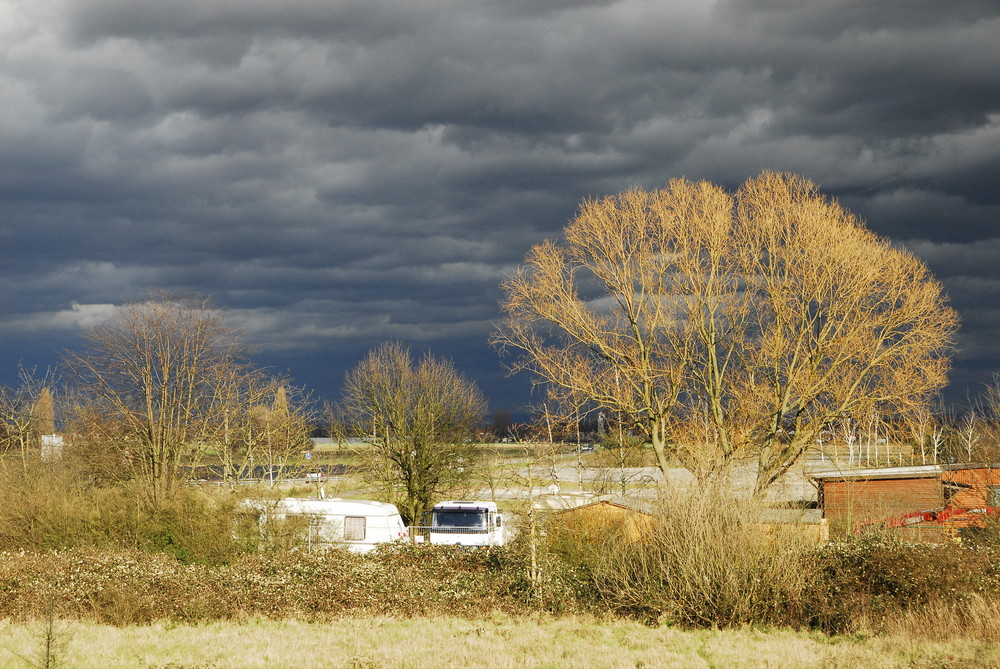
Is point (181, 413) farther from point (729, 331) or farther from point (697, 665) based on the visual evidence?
point (697, 665)

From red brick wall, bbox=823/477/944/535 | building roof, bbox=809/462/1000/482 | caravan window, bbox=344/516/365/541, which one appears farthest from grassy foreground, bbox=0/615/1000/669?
building roof, bbox=809/462/1000/482

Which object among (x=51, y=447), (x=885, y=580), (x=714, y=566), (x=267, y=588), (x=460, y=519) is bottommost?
(x=267, y=588)

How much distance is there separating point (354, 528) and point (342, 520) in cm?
47

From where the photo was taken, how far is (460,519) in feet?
99.5

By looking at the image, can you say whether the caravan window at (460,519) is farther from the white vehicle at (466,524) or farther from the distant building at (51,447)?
the distant building at (51,447)

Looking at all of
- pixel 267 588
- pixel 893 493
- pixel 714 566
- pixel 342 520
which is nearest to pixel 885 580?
pixel 714 566

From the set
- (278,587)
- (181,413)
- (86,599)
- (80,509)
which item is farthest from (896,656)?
(181,413)

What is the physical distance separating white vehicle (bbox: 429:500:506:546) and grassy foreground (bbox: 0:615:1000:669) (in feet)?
33.4

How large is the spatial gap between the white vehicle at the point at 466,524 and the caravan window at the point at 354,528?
2.74 meters

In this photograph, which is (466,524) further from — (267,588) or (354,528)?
(267,588)

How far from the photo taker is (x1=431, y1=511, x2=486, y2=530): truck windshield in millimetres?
30125

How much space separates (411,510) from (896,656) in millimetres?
25190

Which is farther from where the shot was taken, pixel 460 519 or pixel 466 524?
pixel 460 519

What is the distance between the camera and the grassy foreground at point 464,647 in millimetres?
15359
